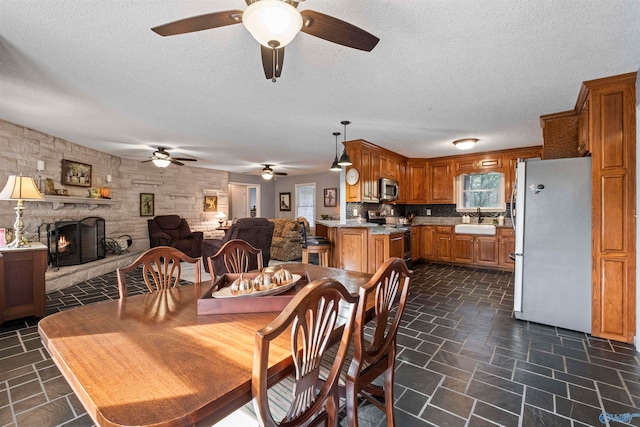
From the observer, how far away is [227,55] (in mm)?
2191

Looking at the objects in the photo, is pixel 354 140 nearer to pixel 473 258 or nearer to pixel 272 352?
pixel 473 258

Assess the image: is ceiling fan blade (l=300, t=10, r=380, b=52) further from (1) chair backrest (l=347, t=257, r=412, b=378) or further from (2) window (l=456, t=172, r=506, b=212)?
(2) window (l=456, t=172, r=506, b=212)

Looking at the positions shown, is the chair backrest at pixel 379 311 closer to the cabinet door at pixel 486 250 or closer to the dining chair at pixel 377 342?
→ the dining chair at pixel 377 342

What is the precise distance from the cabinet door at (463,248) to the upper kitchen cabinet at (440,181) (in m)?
0.80

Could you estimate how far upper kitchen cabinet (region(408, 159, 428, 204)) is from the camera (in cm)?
623

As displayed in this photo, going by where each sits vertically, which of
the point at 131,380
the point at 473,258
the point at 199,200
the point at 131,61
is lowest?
the point at 473,258

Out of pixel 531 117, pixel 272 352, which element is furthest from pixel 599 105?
pixel 272 352

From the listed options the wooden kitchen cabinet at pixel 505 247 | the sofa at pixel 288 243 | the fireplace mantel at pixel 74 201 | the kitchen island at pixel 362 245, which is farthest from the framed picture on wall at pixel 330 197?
the fireplace mantel at pixel 74 201

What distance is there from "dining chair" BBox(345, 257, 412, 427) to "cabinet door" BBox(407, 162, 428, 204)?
5134 millimetres

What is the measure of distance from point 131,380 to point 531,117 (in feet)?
14.6

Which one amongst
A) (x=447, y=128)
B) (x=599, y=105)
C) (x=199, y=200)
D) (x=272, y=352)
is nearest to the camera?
(x=272, y=352)

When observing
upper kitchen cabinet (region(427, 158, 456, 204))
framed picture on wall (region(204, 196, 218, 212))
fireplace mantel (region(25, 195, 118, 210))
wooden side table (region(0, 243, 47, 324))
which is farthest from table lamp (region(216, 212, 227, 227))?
upper kitchen cabinet (region(427, 158, 456, 204))

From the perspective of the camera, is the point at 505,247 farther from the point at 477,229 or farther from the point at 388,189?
the point at 388,189

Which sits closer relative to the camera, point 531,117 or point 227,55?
point 227,55
